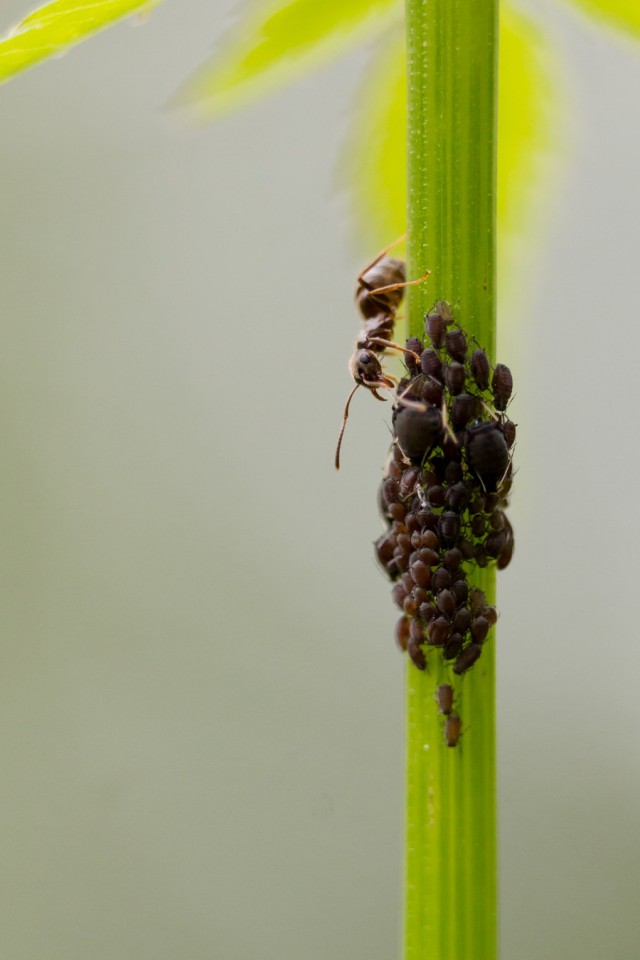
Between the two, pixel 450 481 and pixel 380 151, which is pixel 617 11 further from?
pixel 450 481

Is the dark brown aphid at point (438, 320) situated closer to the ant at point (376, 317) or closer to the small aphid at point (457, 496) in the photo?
the small aphid at point (457, 496)

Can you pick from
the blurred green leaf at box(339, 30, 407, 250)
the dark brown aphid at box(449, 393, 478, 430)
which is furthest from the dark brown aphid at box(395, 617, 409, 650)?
the blurred green leaf at box(339, 30, 407, 250)

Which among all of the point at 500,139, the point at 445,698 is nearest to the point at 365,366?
the point at 500,139

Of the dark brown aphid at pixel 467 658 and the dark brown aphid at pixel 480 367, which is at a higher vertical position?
the dark brown aphid at pixel 480 367

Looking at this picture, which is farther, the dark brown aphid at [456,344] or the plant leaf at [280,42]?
the plant leaf at [280,42]

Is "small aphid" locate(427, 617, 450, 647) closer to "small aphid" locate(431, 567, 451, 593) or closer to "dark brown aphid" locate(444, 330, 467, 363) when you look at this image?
"small aphid" locate(431, 567, 451, 593)

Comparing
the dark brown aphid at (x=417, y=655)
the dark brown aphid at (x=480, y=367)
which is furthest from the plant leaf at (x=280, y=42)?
the dark brown aphid at (x=417, y=655)

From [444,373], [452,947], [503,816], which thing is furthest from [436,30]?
[503,816]
